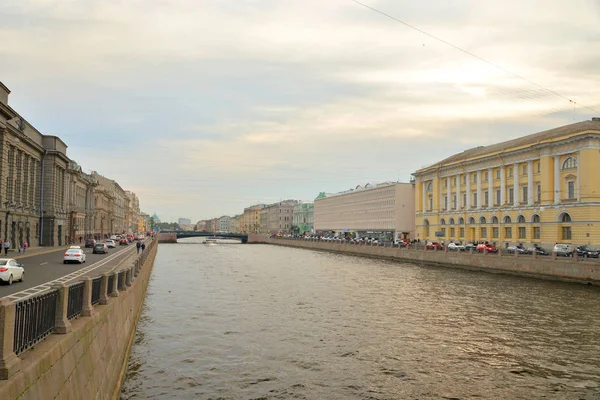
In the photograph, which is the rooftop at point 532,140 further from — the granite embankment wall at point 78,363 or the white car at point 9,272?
the granite embankment wall at point 78,363

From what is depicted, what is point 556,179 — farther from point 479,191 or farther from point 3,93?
point 3,93

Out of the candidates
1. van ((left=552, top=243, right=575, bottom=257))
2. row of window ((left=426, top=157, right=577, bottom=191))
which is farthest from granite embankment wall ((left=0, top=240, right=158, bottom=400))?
row of window ((left=426, top=157, right=577, bottom=191))

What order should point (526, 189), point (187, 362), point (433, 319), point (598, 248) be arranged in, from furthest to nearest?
1. point (526, 189)
2. point (598, 248)
3. point (433, 319)
4. point (187, 362)

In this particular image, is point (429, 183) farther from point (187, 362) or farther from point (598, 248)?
point (187, 362)

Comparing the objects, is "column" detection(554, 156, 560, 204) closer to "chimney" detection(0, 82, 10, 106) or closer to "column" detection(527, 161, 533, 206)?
"column" detection(527, 161, 533, 206)

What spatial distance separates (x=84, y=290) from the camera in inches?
444

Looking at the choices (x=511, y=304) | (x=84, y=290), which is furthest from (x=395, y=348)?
(x=511, y=304)

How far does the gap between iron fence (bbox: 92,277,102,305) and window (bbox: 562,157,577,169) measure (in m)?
61.1

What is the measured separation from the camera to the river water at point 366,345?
1445 centimetres

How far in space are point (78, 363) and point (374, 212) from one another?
121105 millimetres

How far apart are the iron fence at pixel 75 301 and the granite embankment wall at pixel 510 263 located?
37250 mm

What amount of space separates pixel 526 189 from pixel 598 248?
1591 centimetres

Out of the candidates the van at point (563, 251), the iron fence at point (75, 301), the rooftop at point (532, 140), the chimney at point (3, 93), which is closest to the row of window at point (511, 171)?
the rooftop at point (532, 140)

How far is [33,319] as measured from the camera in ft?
25.7
